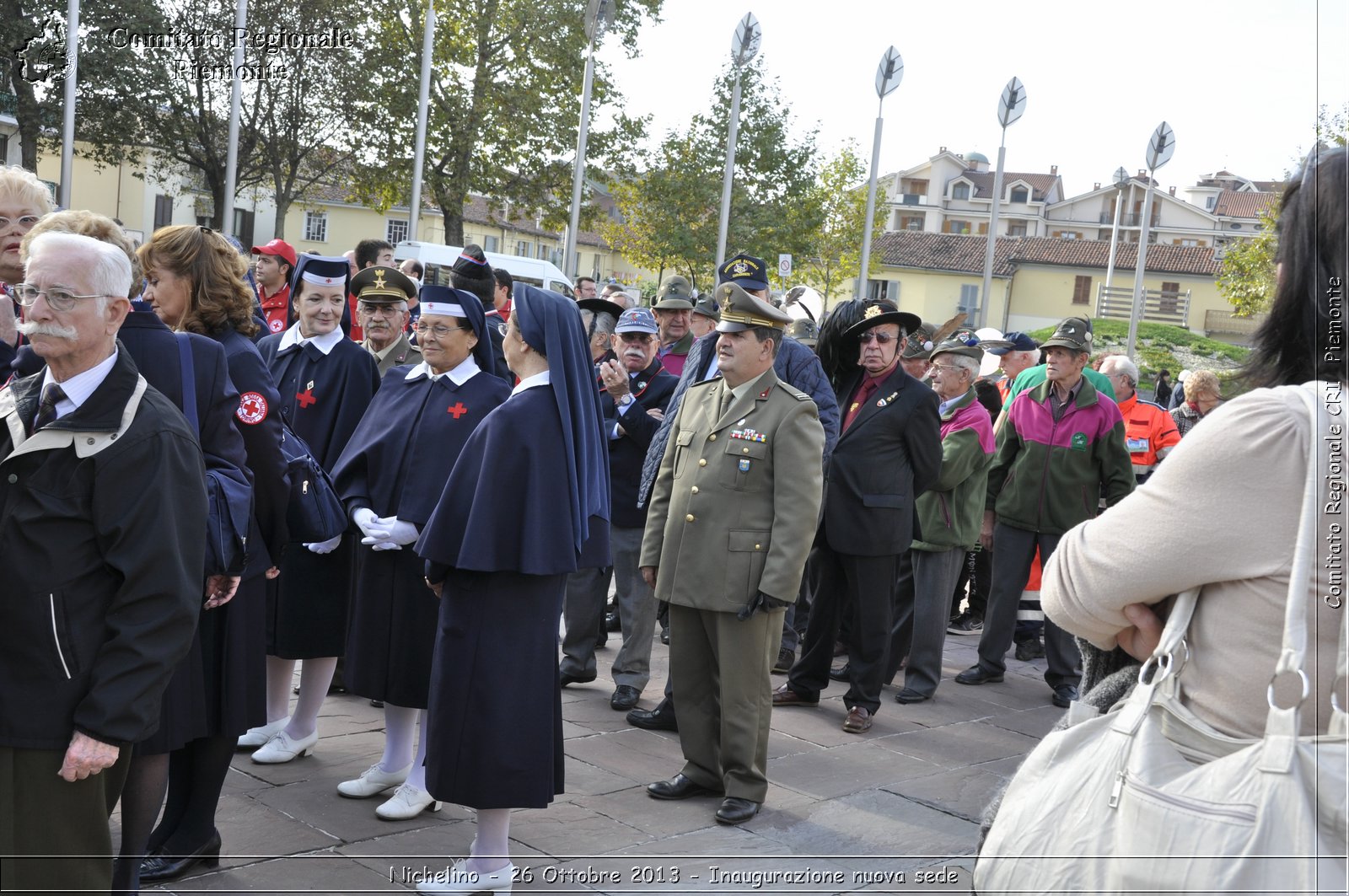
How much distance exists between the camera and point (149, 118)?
2791 centimetres

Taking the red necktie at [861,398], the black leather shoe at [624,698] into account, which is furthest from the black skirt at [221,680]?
the red necktie at [861,398]

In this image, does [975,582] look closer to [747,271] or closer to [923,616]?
[923,616]

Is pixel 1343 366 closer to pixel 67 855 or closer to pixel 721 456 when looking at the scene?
pixel 67 855

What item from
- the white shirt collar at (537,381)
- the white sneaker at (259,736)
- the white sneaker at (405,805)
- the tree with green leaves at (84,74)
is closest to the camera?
the white shirt collar at (537,381)

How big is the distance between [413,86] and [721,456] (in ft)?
94.0

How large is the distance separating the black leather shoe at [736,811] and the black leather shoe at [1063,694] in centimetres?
337

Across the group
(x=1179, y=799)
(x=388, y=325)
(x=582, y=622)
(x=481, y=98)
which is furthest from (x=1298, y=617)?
(x=481, y=98)

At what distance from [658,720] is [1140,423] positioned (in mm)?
5764

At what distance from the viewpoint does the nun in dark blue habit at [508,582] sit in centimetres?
417

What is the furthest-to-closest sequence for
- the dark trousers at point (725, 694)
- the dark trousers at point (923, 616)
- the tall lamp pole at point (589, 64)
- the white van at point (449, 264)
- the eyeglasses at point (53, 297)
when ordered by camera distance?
the white van at point (449, 264) → the tall lamp pole at point (589, 64) → the dark trousers at point (923, 616) → the dark trousers at point (725, 694) → the eyeglasses at point (53, 297)

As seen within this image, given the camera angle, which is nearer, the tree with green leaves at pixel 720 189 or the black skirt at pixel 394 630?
the black skirt at pixel 394 630

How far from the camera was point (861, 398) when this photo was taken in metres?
7.29

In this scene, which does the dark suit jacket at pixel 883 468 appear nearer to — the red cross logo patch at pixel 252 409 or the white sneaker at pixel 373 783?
the white sneaker at pixel 373 783

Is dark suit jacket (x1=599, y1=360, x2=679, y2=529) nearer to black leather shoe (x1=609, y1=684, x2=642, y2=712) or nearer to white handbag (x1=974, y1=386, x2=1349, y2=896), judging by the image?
black leather shoe (x1=609, y1=684, x2=642, y2=712)
